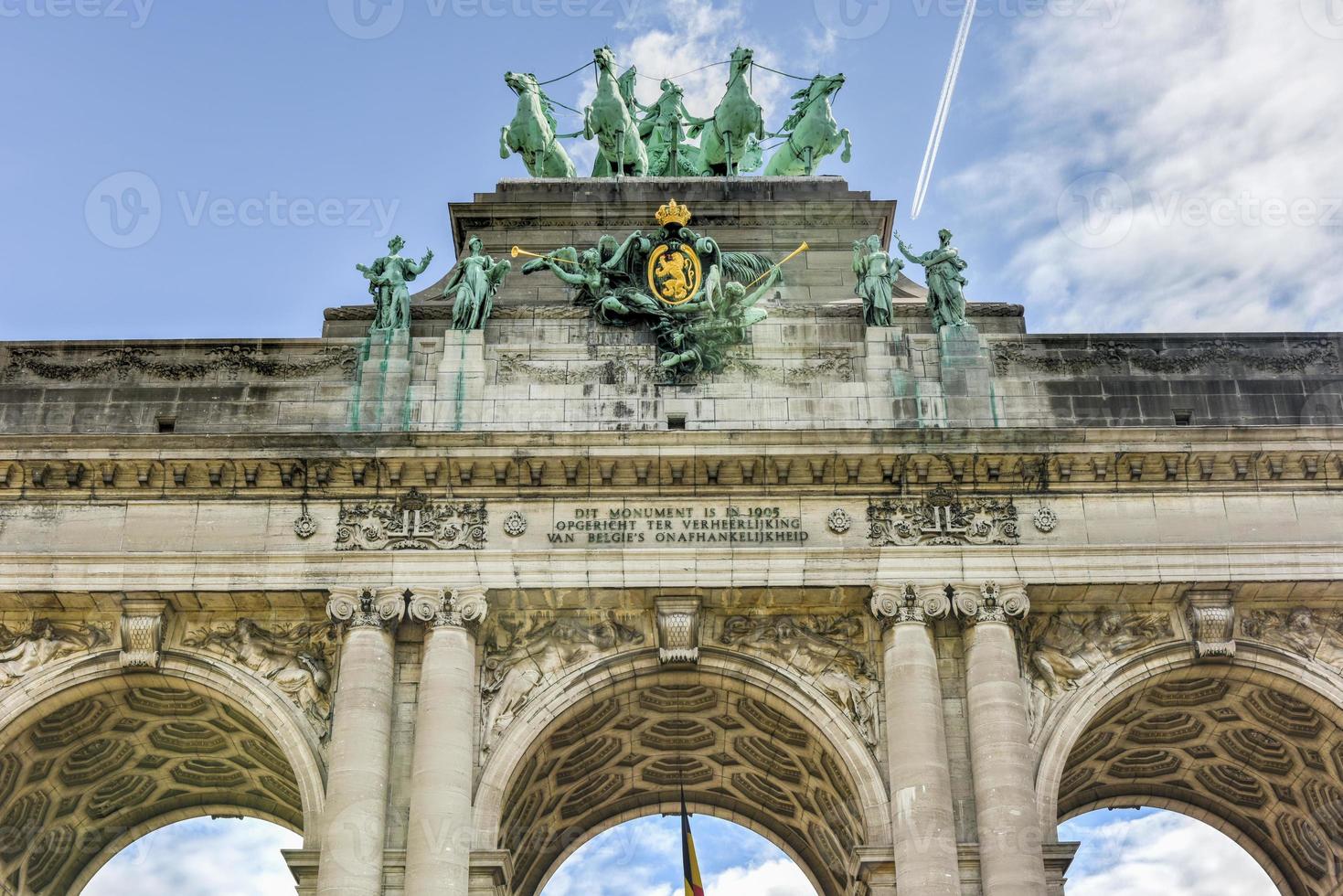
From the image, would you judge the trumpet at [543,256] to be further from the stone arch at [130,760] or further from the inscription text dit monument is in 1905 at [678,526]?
the stone arch at [130,760]

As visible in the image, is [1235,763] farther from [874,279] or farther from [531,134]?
[531,134]

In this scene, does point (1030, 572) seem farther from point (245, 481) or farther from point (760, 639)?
point (245, 481)

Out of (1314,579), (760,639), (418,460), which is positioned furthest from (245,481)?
(1314,579)

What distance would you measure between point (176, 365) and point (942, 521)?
1171cm

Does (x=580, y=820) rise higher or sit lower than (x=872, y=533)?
lower

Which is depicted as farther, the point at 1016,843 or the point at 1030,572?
the point at 1030,572

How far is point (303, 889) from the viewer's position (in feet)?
82.5

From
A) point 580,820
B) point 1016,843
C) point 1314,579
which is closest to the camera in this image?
point 1016,843

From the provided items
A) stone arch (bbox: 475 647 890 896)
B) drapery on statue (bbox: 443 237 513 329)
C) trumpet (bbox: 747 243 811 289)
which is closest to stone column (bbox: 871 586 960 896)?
stone arch (bbox: 475 647 890 896)

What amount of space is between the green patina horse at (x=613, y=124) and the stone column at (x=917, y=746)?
461 inches

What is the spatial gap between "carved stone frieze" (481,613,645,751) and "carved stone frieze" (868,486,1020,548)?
12.5ft

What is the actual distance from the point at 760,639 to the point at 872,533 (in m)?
2.21

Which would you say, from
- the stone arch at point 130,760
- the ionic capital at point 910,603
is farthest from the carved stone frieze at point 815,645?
the stone arch at point 130,760

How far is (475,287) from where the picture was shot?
2900 centimetres
